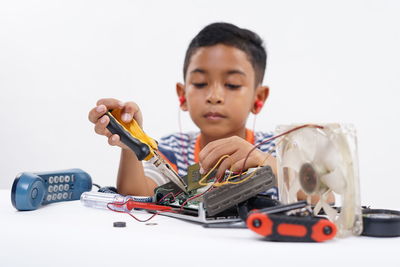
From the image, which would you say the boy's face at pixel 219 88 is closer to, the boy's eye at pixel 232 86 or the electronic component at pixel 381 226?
the boy's eye at pixel 232 86

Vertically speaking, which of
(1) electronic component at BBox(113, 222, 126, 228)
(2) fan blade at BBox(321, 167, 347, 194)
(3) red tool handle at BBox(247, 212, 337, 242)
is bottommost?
(1) electronic component at BBox(113, 222, 126, 228)

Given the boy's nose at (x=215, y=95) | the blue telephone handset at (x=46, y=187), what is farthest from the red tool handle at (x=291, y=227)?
the boy's nose at (x=215, y=95)

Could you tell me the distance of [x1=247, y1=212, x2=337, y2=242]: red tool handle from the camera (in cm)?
57

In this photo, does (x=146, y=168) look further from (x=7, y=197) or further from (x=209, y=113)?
(x=7, y=197)

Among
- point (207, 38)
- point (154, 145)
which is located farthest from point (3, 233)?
point (207, 38)

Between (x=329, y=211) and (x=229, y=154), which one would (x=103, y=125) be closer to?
(x=229, y=154)

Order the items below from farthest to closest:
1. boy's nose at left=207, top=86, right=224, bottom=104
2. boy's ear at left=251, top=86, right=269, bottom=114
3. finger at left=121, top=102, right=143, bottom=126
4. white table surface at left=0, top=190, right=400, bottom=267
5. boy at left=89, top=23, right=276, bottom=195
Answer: boy's ear at left=251, top=86, right=269, bottom=114 < boy's nose at left=207, top=86, right=224, bottom=104 < boy at left=89, top=23, right=276, bottom=195 < finger at left=121, top=102, right=143, bottom=126 < white table surface at left=0, top=190, right=400, bottom=267

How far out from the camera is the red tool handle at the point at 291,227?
567 mm

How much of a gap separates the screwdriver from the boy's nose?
476 mm

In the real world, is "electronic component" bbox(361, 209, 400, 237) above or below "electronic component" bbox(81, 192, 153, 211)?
below

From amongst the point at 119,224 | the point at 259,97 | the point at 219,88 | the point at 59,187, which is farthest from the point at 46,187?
the point at 259,97

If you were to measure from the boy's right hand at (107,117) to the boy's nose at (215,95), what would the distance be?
395 mm

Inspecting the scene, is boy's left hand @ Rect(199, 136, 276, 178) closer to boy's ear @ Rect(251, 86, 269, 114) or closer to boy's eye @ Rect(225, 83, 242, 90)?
boy's eye @ Rect(225, 83, 242, 90)

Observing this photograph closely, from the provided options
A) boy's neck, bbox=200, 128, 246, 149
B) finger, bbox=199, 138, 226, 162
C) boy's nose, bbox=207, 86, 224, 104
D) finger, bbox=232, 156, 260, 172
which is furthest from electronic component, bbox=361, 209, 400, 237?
boy's neck, bbox=200, 128, 246, 149
